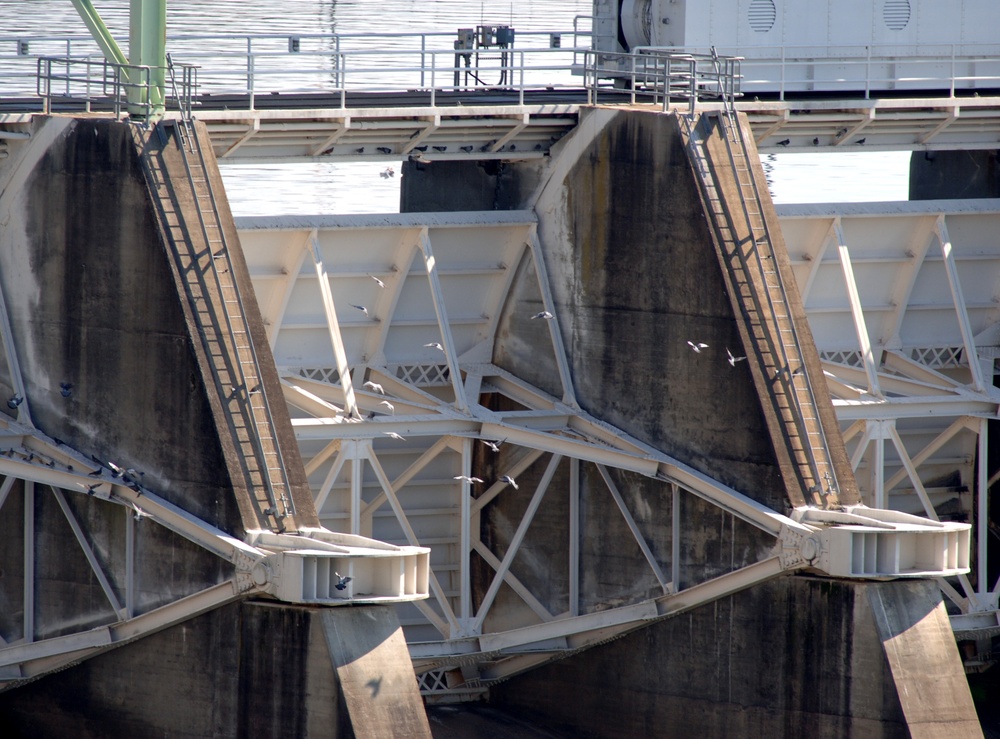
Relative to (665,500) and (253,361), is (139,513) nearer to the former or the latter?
(253,361)

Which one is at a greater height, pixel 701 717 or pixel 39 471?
pixel 39 471

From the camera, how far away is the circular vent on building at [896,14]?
3279 cm

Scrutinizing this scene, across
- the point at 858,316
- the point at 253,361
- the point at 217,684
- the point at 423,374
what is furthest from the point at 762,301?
the point at 217,684

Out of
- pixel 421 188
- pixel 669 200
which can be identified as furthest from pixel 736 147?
pixel 421 188

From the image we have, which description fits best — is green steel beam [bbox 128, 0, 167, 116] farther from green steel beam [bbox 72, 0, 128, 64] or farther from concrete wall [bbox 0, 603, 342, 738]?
concrete wall [bbox 0, 603, 342, 738]

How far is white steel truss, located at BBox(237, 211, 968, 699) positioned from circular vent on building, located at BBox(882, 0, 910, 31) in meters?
8.71

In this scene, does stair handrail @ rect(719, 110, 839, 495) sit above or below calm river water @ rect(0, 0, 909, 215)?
below

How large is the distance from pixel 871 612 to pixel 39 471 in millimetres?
11034

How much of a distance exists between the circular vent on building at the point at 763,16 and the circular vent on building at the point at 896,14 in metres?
2.15

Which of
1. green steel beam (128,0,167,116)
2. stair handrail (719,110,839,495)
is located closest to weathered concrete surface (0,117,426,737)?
green steel beam (128,0,167,116)

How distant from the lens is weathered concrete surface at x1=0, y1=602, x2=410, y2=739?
71.9 feet

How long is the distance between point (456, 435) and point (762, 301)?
16.6 feet

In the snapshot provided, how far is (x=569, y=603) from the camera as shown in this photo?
92.8 ft

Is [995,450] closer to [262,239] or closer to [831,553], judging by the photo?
[831,553]
